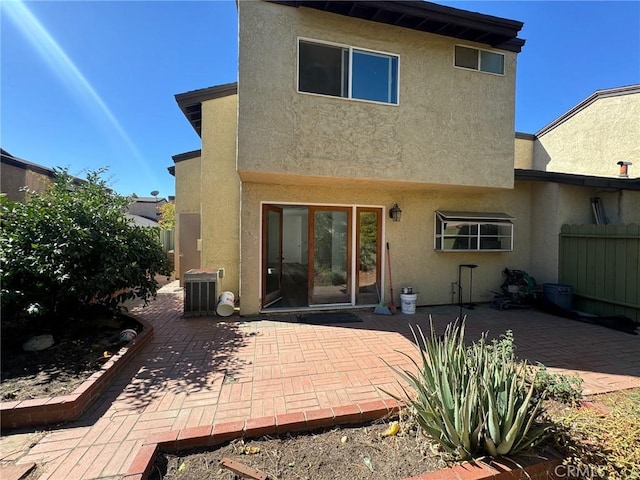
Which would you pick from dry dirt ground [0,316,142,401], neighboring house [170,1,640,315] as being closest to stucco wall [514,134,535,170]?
neighboring house [170,1,640,315]

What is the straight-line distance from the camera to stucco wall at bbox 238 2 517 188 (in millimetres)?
5867

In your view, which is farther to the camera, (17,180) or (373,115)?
(17,180)

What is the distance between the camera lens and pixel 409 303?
7.73 meters

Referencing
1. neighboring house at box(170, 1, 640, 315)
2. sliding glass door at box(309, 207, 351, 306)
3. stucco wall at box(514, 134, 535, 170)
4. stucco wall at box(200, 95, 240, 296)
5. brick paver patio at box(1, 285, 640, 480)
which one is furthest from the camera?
stucco wall at box(514, 134, 535, 170)

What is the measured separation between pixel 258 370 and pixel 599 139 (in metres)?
15.4

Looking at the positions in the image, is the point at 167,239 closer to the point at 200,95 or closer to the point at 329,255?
the point at 200,95

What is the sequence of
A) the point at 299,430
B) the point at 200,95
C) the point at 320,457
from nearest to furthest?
1. the point at 320,457
2. the point at 299,430
3. the point at 200,95

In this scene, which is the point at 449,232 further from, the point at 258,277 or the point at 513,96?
the point at 258,277

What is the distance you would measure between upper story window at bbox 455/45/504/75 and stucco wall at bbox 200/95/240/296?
6808 mm

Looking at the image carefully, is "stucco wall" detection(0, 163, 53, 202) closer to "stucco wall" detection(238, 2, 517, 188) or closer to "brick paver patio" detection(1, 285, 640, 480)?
"brick paver patio" detection(1, 285, 640, 480)

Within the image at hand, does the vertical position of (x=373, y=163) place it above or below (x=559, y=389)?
above

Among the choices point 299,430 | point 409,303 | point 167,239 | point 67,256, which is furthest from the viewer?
point 167,239

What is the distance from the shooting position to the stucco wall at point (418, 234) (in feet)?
24.1

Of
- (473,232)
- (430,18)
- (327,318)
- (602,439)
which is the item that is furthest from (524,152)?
(602,439)
